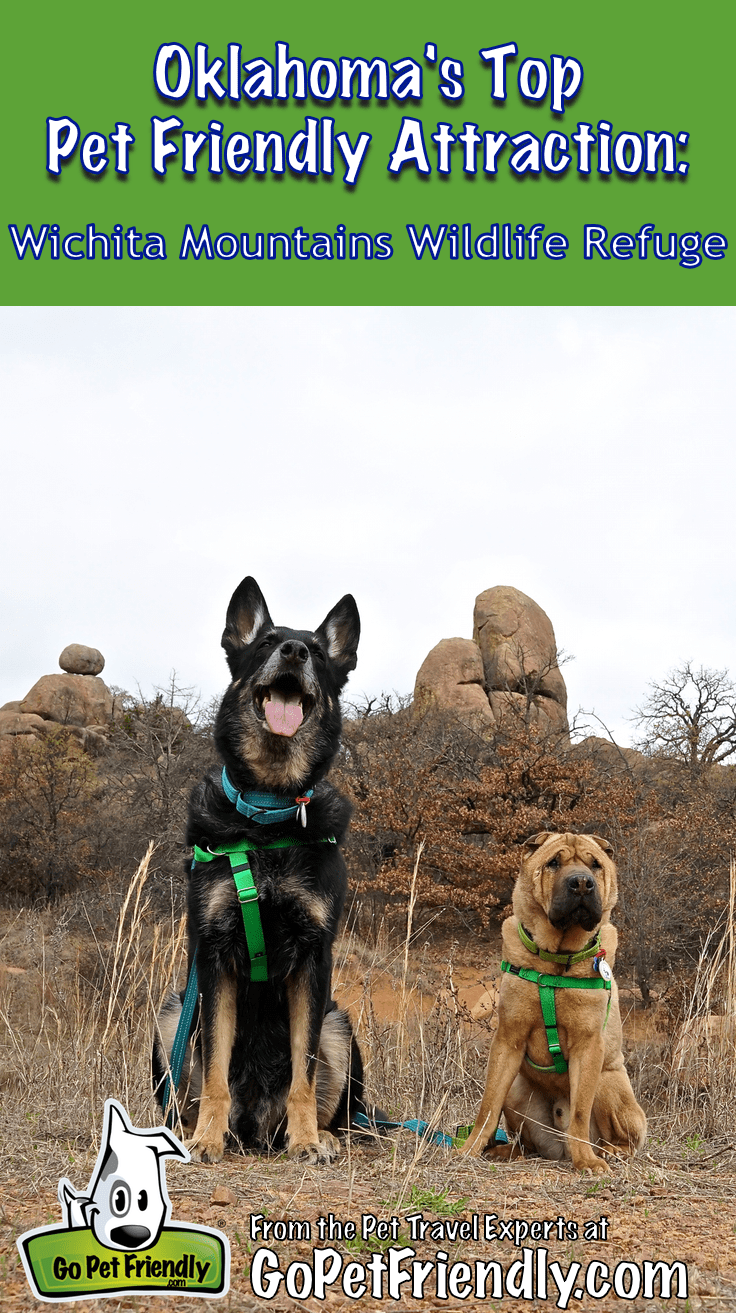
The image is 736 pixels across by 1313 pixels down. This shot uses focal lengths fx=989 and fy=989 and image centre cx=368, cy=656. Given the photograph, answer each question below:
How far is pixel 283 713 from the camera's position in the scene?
Result: 444 cm

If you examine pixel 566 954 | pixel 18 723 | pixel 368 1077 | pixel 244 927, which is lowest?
pixel 368 1077

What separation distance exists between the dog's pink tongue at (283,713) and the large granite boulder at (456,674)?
27646mm

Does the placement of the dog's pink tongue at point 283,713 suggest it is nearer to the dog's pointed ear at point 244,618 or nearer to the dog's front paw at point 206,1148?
the dog's pointed ear at point 244,618

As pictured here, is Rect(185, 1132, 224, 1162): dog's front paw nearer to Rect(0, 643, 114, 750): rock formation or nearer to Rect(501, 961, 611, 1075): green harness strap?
Rect(501, 961, 611, 1075): green harness strap

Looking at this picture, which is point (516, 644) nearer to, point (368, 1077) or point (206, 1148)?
point (368, 1077)

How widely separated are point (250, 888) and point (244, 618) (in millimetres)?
1341

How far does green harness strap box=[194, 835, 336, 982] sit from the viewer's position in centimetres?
412

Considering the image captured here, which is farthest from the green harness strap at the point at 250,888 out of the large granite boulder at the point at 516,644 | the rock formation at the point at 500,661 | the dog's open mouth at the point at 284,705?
the large granite boulder at the point at 516,644

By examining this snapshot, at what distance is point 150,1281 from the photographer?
2.46 metres

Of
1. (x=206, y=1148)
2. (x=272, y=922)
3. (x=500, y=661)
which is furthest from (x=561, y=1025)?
(x=500, y=661)

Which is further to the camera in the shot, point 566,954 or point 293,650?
point 566,954

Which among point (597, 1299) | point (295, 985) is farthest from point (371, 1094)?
point (597, 1299)

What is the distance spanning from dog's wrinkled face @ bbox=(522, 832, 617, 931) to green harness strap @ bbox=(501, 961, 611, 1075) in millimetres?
246

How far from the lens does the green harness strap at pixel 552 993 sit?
4.64 meters
